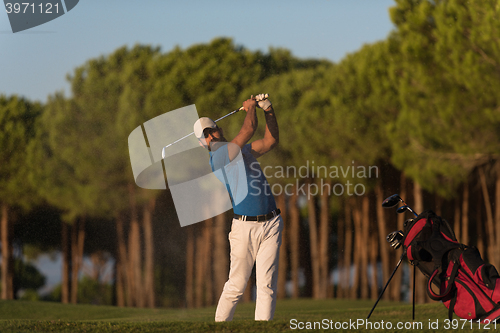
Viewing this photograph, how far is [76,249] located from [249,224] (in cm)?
1120

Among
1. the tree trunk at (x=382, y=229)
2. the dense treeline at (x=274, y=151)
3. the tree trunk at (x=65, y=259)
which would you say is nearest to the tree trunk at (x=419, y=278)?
the dense treeline at (x=274, y=151)

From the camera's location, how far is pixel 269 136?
4.51 m

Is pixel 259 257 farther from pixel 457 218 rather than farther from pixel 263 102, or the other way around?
pixel 457 218

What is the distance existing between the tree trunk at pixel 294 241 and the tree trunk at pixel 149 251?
151 inches

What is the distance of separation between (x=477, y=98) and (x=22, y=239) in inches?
429

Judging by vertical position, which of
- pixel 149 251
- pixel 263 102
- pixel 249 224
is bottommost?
pixel 149 251

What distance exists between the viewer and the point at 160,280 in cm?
1464

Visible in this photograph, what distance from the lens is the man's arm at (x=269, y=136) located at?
14.6ft

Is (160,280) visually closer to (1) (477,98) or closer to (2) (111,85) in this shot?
(2) (111,85)

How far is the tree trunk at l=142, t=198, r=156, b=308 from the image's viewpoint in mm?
13297

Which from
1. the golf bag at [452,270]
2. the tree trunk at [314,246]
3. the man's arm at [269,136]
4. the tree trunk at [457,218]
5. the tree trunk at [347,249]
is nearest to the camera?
the golf bag at [452,270]

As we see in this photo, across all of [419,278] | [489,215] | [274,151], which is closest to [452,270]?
[274,151]

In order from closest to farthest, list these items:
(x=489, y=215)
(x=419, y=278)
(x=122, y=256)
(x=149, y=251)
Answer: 1. (x=419, y=278)
2. (x=149, y=251)
3. (x=122, y=256)
4. (x=489, y=215)

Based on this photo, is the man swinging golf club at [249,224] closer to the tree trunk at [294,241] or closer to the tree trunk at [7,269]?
the tree trunk at [294,241]
